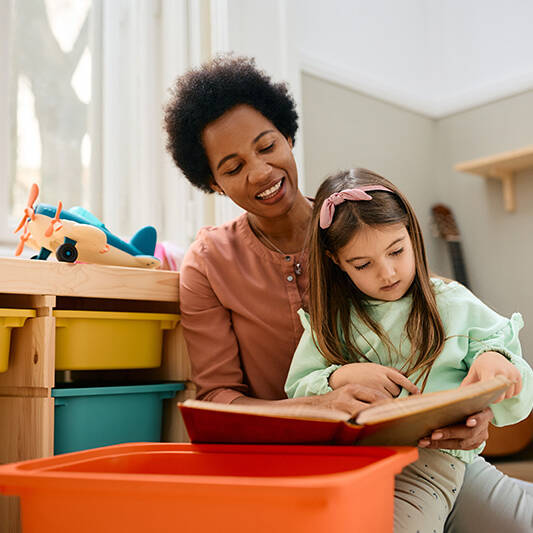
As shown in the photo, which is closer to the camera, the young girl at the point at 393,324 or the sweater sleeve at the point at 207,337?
the young girl at the point at 393,324

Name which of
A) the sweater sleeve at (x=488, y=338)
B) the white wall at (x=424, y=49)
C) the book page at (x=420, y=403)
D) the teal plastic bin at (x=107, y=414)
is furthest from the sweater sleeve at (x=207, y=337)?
the white wall at (x=424, y=49)

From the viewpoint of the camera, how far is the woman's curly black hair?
4.32 feet

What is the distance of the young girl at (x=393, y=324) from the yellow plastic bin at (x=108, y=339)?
36 cm

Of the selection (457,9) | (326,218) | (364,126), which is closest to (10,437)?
(326,218)

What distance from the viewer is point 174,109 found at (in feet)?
4.51

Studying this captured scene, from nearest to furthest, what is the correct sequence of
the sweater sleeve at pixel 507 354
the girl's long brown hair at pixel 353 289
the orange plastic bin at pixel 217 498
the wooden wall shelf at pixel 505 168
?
1. the orange plastic bin at pixel 217 498
2. the sweater sleeve at pixel 507 354
3. the girl's long brown hair at pixel 353 289
4. the wooden wall shelf at pixel 505 168

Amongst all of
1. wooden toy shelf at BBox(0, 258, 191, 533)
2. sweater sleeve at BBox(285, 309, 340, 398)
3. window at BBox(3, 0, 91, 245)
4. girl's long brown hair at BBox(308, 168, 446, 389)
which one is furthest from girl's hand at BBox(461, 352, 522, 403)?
window at BBox(3, 0, 91, 245)

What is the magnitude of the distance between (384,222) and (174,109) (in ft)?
1.87

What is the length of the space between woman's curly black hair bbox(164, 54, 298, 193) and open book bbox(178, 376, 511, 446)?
2.44 ft

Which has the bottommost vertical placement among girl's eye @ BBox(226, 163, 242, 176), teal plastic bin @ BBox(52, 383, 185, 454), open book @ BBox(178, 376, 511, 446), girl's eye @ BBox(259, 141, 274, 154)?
teal plastic bin @ BBox(52, 383, 185, 454)

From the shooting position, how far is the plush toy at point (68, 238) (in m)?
1.22

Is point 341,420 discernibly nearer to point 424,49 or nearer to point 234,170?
point 234,170

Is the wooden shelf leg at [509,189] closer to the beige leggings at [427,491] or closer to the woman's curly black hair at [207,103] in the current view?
the woman's curly black hair at [207,103]

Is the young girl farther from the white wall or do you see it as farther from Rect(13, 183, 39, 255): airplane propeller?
the white wall
